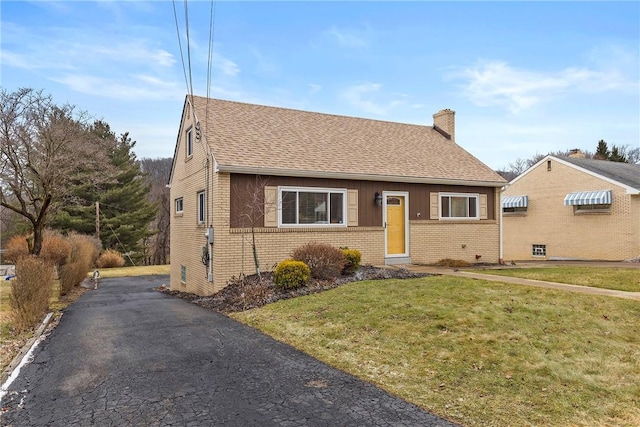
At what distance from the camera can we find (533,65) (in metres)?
16.9

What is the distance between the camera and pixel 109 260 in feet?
118

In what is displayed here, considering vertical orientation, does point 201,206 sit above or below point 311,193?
below

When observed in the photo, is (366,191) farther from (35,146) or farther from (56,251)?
(56,251)

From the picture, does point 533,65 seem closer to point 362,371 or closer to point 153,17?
point 153,17

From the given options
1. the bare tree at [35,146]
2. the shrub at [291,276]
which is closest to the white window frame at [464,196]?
the shrub at [291,276]

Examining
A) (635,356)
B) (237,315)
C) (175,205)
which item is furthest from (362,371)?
(175,205)

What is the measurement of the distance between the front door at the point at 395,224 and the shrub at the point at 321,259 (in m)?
3.72

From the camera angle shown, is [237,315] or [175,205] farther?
[175,205]

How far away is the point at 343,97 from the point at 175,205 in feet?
37.8

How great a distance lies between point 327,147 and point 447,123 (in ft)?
25.8

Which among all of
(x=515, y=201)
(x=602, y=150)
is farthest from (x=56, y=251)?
(x=602, y=150)

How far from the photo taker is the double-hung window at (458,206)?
16.9 m

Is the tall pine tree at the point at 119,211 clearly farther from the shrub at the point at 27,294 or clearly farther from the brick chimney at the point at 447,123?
the shrub at the point at 27,294

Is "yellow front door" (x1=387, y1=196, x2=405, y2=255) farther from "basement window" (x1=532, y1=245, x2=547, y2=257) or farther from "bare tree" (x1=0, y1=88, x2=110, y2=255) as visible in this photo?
"basement window" (x1=532, y1=245, x2=547, y2=257)
